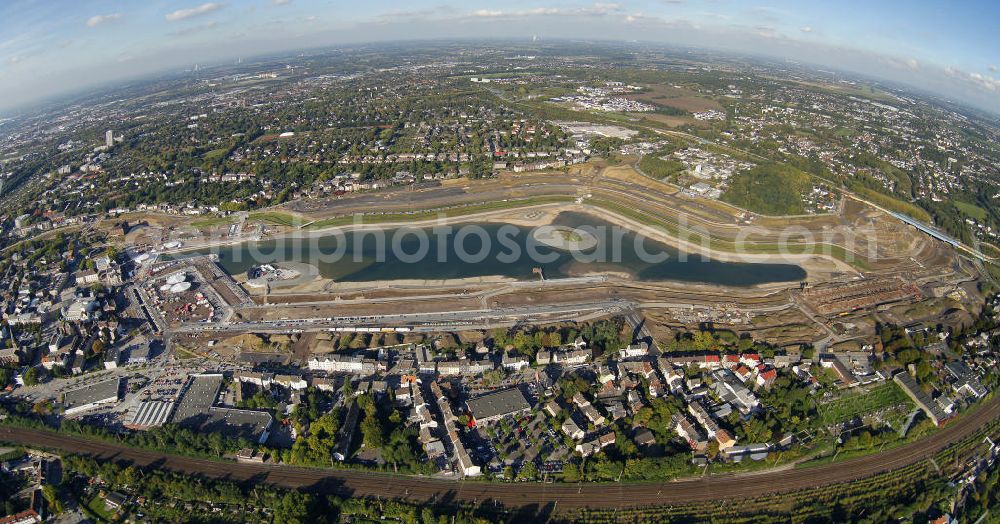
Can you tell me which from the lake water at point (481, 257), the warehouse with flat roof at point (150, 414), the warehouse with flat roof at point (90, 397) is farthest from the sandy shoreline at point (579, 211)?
the warehouse with flat roof at point (90, 397)

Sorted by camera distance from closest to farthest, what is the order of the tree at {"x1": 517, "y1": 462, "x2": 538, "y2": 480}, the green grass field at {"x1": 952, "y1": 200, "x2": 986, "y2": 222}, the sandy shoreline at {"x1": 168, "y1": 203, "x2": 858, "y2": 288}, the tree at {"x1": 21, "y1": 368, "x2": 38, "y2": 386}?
the tree at {"x1": 517, "y1": 462, "x2": 538, "y2": 480} < the tree at {"x1": 21, "y1": 368, "x2": 38, "y2": 386} < the sandy shoreline at {"x1": 168, "y1": 203, "x2": 858, "y2": 288} < the green grass field at {"x1": 952, "y1": 200, "x2": 986, "y2": 222}

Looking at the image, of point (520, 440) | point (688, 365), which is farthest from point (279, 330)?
point (688, 365)

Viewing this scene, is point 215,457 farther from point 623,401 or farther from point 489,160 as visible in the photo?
point 489,160

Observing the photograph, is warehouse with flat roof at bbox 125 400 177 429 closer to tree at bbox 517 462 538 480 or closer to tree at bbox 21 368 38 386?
tree at bbox 21 368 38 386

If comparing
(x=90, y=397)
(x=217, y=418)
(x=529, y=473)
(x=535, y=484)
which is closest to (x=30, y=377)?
(x=90, y=397)

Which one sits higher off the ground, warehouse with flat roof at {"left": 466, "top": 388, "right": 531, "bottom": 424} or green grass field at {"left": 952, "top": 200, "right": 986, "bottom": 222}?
green grass field at {"left": 952, "top": 200, "right": 986, "bottom": 222}

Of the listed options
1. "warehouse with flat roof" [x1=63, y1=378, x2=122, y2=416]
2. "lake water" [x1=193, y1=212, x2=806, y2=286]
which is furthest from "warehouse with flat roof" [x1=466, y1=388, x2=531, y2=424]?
"warehouse with flat roof" [x1=63, y1=378, x2=122, y2=416]

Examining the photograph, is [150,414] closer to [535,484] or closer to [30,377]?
[30,377]
